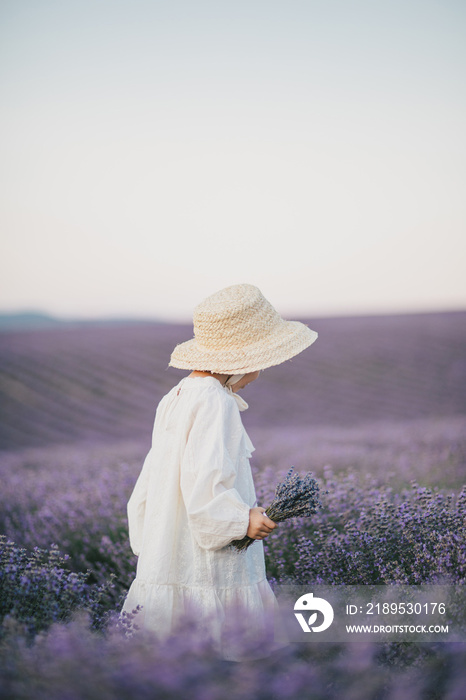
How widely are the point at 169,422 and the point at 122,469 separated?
11.2 ft

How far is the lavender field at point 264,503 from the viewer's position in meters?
1.27

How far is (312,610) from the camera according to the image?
7.70 feet

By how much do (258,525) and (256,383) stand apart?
12860 mm

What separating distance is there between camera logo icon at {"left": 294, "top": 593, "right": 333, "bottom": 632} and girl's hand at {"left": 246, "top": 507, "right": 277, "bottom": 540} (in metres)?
0.55

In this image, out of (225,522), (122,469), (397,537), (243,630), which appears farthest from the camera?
(122,469)

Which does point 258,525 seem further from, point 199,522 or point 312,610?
point 312,610

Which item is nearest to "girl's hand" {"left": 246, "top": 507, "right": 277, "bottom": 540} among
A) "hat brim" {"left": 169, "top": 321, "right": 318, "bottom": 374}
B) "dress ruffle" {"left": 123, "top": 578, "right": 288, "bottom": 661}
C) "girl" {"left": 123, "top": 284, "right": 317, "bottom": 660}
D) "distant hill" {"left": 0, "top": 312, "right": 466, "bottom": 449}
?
"girl" {"left": 123, "top": 284, "right": 317, "bottom": 660}

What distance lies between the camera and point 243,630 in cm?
134

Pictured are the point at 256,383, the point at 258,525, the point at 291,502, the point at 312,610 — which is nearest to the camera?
the point at 258,525

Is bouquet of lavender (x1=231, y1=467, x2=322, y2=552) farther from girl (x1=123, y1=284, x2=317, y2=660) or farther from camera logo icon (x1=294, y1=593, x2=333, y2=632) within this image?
camera logo icon (x1=294, y1=593, x2=333, y2=632)

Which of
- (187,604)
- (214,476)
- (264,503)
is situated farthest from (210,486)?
(264,503)

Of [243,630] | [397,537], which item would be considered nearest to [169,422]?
[243,630]

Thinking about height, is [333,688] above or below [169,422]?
below

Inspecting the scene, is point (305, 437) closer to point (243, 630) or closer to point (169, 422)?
point (169, 422)
